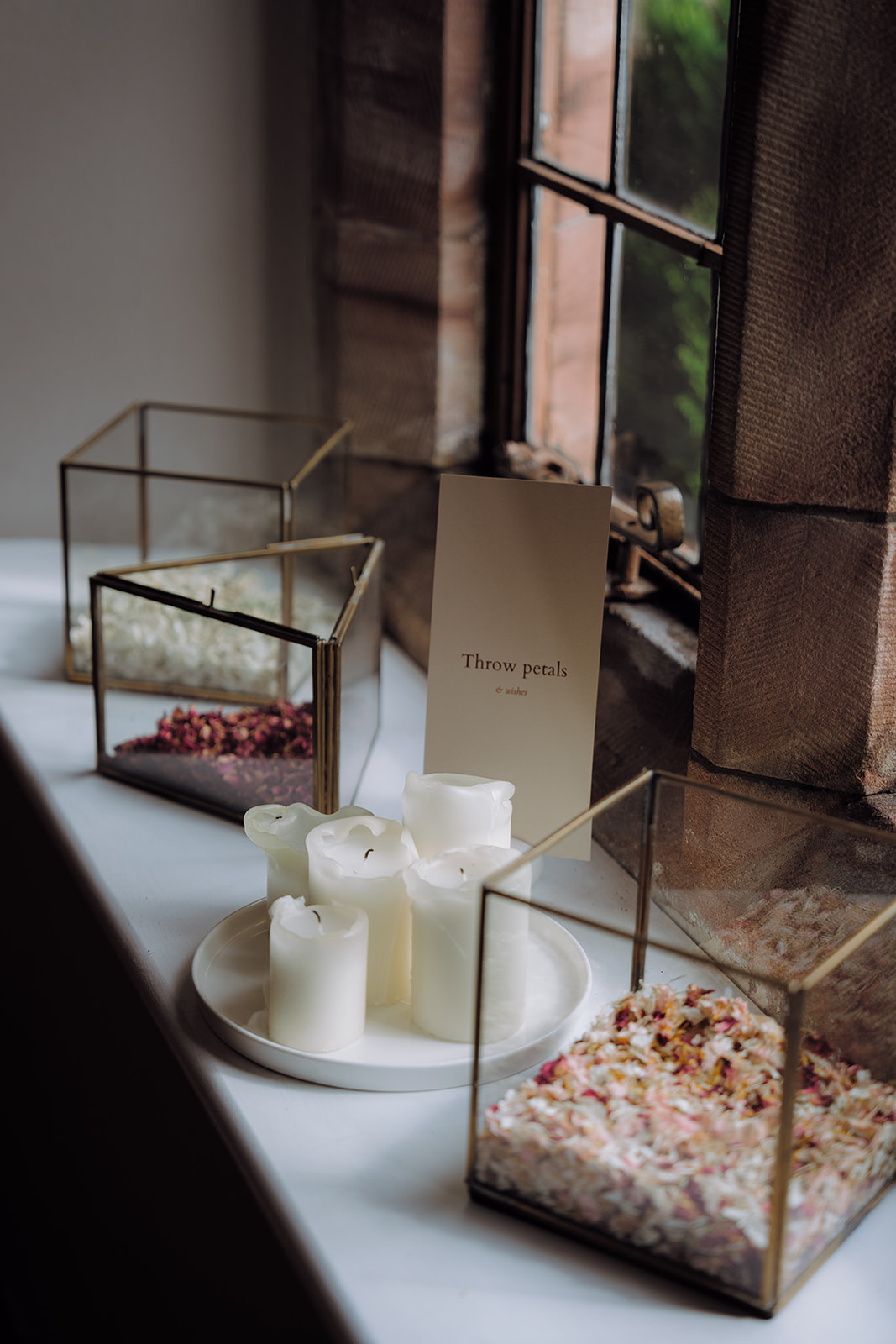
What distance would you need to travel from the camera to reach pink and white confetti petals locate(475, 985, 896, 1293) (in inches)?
24.7

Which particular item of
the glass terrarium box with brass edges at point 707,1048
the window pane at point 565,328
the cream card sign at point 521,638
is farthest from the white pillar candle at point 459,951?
the window pane at point 565,328

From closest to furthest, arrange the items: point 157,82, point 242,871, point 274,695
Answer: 1. point 242,871
2. point 274,695
3. point 157,82

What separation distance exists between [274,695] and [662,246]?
61 centimetres

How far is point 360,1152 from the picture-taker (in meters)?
0.75

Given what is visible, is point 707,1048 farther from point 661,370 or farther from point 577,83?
point 577,83

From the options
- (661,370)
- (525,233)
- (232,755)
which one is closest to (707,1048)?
(232,755)

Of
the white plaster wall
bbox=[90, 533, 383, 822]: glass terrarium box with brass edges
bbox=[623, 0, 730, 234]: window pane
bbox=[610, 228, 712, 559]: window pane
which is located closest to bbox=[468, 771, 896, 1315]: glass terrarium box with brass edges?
bbox=[90, 533, 383, 822]: glass terrarium box with brass edges

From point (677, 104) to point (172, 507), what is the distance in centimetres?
73

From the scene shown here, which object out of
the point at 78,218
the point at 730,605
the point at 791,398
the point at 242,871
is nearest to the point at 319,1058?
the point at 242,871

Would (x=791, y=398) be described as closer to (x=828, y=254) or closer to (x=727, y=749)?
(x=828, y=254)

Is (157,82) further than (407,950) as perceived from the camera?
Yes

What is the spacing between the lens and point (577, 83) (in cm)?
149

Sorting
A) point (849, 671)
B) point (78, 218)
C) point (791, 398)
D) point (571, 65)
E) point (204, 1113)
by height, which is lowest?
point (204, 1113)

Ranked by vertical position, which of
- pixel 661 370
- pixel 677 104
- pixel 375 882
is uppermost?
pixel 677 104
